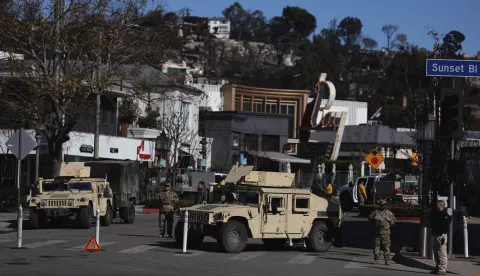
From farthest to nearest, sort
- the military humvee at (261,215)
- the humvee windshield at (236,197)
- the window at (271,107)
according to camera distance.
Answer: the window at (271,107)
the humvee windshield at (236,197)
the military humvee at (261,215)

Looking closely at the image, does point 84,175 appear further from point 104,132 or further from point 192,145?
point 192,145

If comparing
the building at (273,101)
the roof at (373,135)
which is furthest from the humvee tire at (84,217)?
the building at (273,101)

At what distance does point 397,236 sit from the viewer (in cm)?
3231

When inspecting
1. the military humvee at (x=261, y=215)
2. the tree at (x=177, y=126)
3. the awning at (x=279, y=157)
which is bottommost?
the military humvee at (x=261, y=215)

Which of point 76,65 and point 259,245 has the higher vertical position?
point 76,65

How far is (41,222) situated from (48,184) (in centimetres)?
134

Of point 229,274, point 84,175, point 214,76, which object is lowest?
point 229,274

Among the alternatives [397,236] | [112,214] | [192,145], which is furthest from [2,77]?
[192,145]

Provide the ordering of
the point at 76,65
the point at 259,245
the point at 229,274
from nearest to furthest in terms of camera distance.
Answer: the point at 229,274, the point at 259,245, the point at 76,65

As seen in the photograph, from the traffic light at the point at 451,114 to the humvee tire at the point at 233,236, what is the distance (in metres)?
5.57

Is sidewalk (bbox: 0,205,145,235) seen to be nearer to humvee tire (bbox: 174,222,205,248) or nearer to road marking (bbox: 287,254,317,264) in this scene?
humvee tire (bbox: 174,222,205,248)

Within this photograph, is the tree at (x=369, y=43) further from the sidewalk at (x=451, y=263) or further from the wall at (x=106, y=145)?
the sidewalk at (x=451, y=263)

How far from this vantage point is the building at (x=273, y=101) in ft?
298

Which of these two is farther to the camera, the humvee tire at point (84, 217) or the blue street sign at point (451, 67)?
the humvee tire at point (84, 217)
